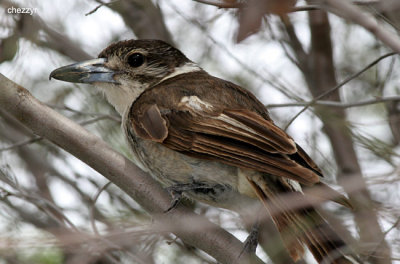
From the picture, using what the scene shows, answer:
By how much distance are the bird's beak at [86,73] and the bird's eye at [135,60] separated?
0.47 feet

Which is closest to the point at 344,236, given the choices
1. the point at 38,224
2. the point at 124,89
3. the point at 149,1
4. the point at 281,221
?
the point at 281,221

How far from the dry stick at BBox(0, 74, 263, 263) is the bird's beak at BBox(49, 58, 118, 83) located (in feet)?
2.64

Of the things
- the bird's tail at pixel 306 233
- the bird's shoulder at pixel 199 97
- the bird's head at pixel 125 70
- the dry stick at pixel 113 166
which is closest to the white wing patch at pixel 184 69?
the bird's head at pixel 125 70

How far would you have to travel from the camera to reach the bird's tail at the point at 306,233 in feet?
9.08

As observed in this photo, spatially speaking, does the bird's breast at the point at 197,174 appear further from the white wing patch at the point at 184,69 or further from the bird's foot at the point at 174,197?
the white wing patch at the point at 184,69

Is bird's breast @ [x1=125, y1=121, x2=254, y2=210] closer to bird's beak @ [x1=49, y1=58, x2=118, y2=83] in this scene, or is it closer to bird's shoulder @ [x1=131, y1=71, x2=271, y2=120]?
bird's shoulder @ [x1=131, y1=71, x2=271, y2=120]

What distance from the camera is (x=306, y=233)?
2.83 metres

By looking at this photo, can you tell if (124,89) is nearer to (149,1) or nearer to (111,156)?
(111,156)

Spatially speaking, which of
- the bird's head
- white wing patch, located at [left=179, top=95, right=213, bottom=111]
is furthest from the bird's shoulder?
the bird's head

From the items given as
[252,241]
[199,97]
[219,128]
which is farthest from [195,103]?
[252,241]

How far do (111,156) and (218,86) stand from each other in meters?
0.94

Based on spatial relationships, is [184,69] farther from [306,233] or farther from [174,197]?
[306,233]

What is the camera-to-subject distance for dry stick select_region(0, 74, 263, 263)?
108 inches

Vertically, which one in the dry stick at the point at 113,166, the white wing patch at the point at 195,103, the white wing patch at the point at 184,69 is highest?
the white wing patch at the point at 184,69
